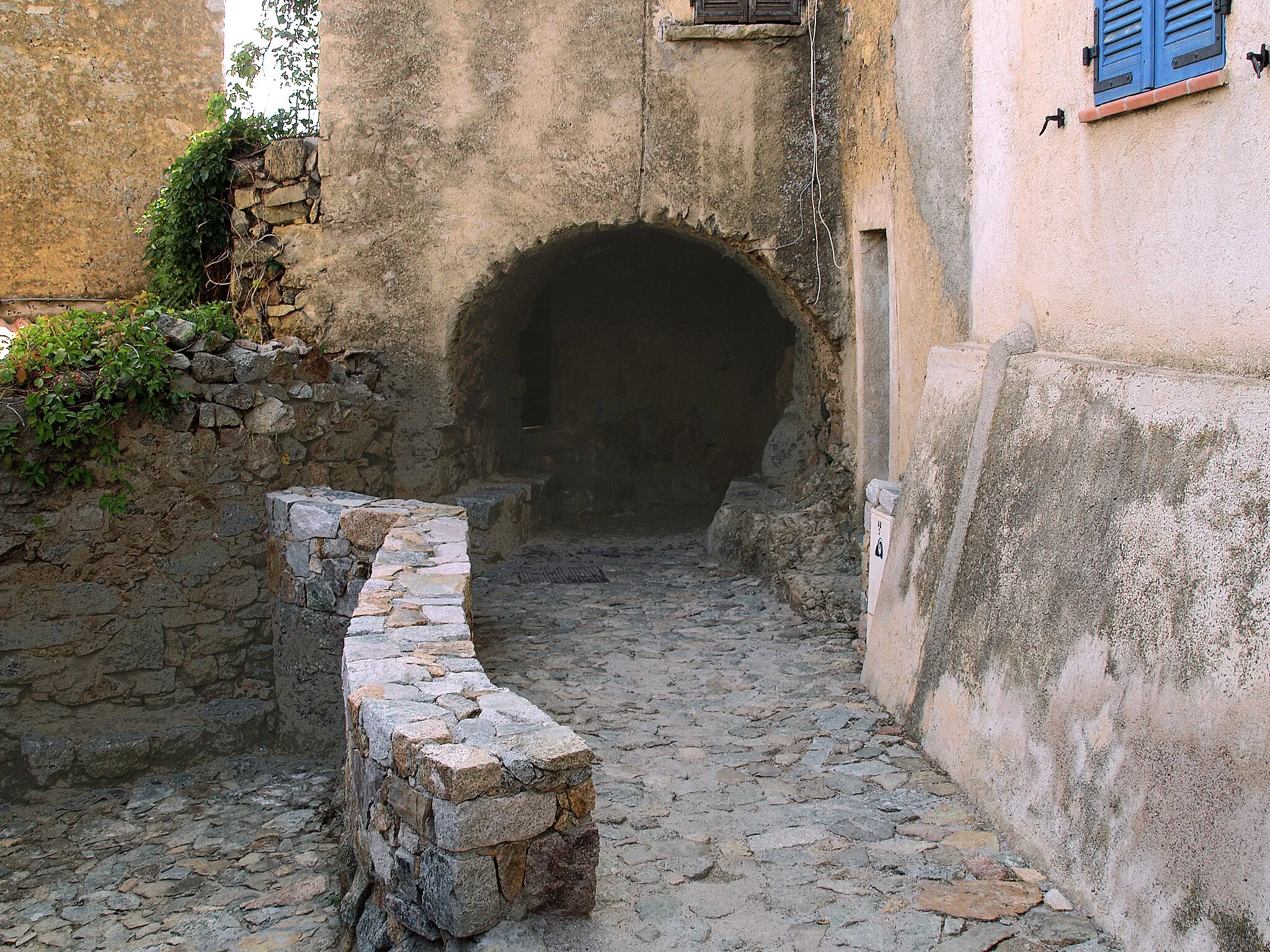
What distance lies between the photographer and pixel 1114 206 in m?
3.94

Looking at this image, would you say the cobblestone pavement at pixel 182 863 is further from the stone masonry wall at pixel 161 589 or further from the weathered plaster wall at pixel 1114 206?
the weathered plaster wall at pixel 1114 206

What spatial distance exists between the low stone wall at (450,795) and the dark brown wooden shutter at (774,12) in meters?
5.36

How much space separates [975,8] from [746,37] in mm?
2983

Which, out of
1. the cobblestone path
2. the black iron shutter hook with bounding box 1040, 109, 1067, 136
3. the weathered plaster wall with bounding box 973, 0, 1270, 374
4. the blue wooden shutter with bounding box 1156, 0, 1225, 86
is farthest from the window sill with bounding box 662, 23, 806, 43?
the blue wooden shutter with bounding box 1156, 0, 1225, 86

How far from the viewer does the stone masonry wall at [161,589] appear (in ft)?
20.5

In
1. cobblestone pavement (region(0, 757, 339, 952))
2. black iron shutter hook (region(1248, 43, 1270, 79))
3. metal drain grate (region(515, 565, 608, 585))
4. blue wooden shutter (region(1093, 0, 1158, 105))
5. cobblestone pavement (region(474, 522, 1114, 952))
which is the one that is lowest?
cobblestone pavement (region(0, 757, 339, 952))

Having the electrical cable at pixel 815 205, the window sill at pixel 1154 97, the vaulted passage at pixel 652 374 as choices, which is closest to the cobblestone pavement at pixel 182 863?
the window sill at pixel 1154 97

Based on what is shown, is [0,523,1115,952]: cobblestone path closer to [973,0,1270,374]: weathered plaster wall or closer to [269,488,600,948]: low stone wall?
[269,488,600,948]: low stone wall

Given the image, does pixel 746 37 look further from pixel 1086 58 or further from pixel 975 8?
pixel 1086 58

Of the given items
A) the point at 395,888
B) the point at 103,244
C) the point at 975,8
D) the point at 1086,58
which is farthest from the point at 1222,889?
the point at 103,244

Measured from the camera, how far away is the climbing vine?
6.03m

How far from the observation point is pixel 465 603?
16.6 ft

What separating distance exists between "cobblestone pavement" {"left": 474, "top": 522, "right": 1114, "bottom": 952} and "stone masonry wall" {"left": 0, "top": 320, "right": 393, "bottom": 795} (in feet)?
4.97

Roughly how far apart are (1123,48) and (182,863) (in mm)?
5174
